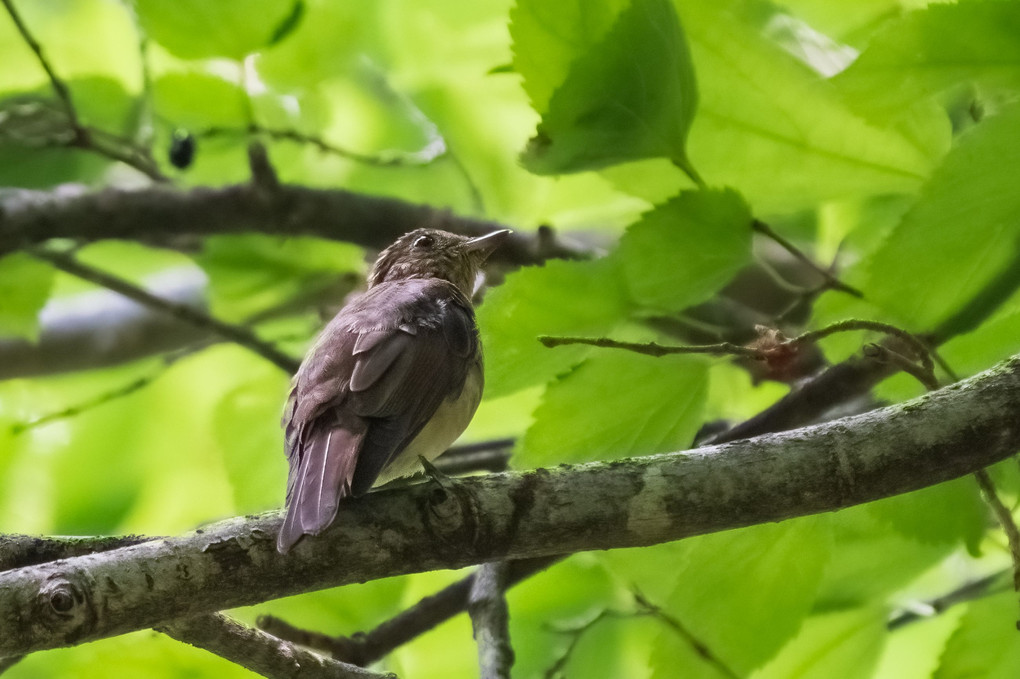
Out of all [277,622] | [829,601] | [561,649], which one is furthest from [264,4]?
[829,601]

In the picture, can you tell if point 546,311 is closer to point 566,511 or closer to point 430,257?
point 566,511

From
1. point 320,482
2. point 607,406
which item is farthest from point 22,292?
point 607,406

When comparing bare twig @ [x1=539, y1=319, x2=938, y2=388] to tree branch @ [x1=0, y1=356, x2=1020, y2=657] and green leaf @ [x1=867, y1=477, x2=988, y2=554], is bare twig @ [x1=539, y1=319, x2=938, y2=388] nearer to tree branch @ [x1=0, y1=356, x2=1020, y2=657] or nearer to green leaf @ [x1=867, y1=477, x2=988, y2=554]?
tree branch @ [x1=0, y1=356, x2=1020, y2=657]

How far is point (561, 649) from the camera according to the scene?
174 cm

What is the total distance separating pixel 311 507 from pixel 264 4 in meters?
0.91

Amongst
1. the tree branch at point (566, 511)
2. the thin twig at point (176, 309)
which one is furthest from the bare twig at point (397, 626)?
the thin twig at point (176, 309)

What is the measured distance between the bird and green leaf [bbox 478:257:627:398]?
275mm

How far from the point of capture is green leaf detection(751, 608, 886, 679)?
1.45 meters

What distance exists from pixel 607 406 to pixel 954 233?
45 cm

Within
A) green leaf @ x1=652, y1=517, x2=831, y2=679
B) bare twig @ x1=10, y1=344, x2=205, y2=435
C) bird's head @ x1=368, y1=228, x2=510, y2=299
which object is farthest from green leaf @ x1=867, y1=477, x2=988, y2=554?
bare twig @ x1=10, y1=344, x2=205, y2=435

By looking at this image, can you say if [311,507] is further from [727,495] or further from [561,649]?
[561,649]

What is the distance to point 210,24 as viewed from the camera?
5.28 ft

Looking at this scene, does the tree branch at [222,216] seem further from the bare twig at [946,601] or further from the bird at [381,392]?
the bare twig at [946,601]

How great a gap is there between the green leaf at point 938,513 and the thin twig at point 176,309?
138 cm
